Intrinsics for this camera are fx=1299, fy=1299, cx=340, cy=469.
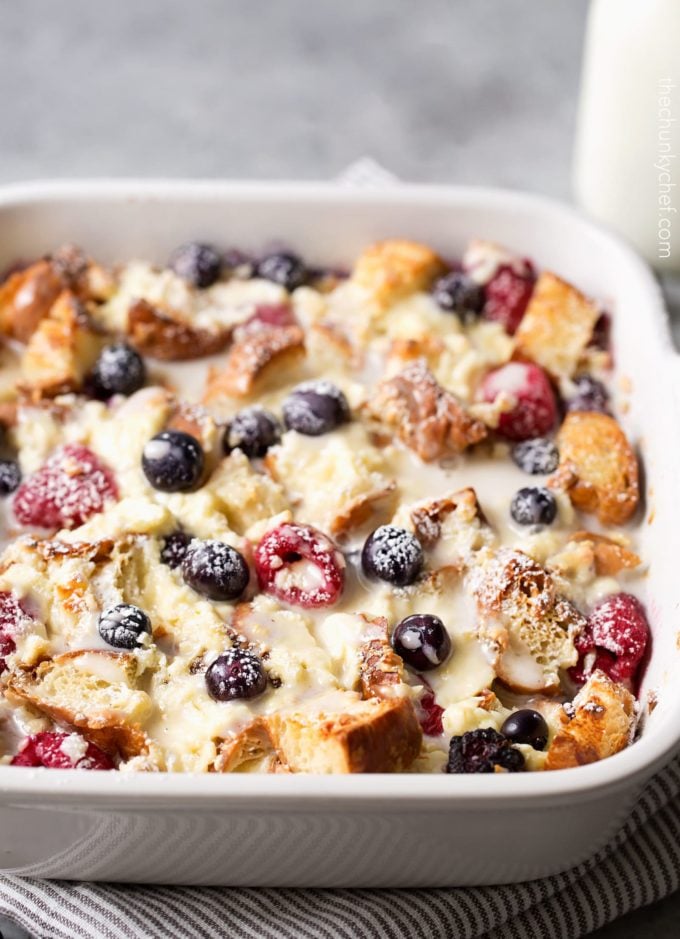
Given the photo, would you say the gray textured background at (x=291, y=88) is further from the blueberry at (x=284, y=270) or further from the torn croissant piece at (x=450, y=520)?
the torn croissant piece at (x=450, y=520)

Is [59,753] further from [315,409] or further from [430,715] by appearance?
[315,409]

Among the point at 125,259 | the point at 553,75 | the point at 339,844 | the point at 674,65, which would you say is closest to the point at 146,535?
the point at 339,844

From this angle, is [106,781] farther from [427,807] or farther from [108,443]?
[108,443]

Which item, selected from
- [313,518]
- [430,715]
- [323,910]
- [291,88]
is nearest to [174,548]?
[313,518]

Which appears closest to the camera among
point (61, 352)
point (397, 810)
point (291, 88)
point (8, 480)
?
point (397, 810)

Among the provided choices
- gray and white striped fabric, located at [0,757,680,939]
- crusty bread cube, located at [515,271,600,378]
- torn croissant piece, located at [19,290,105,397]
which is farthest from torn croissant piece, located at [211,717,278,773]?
crusty bread cube, located at [515,271,600,378]
